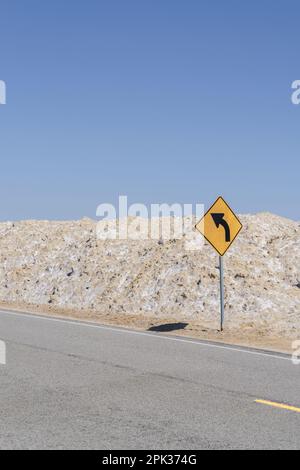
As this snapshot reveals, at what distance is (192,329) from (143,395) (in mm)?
7664

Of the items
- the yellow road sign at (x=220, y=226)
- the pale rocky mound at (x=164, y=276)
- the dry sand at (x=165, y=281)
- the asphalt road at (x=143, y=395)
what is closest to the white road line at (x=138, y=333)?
the asphalt road at (x=143, y=395)

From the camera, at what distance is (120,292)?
22984 millimetres

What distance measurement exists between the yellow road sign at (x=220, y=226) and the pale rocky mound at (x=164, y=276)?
9.90 feet

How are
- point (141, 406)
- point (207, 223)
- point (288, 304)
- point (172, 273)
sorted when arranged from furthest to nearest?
point (172, 273) < point (288, 304) < point (207, 223) < point (141, 406)

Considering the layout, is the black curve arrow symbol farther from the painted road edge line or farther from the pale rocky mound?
the painted road edge line

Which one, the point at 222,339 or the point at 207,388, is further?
the point at 222,339

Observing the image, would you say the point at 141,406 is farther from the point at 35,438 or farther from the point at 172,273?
the point at 172,273

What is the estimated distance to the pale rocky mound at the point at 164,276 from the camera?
1969cm

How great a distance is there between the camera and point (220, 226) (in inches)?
586

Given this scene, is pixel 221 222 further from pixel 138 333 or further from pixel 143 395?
pixel 143 395

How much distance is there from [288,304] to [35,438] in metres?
15.0

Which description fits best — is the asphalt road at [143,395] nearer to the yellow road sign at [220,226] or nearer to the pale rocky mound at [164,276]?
the yellow road sign at [220,226]

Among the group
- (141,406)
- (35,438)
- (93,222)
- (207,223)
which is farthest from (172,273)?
(35,438)

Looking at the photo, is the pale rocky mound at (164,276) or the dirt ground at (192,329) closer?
the dirt ground at (192,329)
